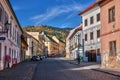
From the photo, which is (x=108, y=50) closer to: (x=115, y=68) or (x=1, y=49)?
(x=115, y=68)

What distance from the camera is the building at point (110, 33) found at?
1119 inches

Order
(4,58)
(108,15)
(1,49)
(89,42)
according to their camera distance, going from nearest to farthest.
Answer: (1,49) < (4,58) < (108,15) < (89,42)

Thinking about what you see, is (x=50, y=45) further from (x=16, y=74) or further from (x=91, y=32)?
(x=16, y=74)

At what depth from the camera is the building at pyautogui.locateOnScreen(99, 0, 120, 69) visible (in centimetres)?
2842

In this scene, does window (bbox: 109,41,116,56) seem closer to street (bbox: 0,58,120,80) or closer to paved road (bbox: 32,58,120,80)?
street (bbox: 0,58,120,80)

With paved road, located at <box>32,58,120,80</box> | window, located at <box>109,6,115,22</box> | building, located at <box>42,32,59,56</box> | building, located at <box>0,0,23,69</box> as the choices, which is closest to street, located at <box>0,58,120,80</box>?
paved road, located at <box>32,58,120,80</box>

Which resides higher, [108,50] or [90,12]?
[90,12]

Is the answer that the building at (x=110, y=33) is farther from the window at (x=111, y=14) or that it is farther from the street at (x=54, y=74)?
the street at (x=54, y=74)

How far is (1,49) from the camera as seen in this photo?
86.7 ft

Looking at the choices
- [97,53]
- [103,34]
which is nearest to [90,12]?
[97,53]

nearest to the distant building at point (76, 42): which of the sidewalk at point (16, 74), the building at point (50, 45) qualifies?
the sidewalk at point (16, 74)

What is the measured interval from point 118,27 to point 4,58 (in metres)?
11.3

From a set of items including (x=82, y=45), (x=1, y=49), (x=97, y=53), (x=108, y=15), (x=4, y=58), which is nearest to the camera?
(x=1, y=49)

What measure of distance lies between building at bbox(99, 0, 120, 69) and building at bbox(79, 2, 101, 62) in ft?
58.8
